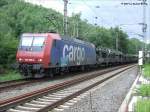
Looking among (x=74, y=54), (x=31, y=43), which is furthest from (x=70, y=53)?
(x=31, y=43)

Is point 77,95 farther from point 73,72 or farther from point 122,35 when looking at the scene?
point 122,35

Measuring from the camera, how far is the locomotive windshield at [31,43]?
27.8m

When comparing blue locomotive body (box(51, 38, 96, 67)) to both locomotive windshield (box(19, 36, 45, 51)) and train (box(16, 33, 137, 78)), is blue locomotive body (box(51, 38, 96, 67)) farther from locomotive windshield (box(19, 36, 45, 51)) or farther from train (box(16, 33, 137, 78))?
locomotive windshield (box(19, 36, 45, 51))

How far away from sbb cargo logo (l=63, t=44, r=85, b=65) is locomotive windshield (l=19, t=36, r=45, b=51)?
3.50m

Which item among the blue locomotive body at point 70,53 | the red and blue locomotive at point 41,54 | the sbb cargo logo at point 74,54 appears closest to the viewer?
the red and blue locomotive at point 41,54

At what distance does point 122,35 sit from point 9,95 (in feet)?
385

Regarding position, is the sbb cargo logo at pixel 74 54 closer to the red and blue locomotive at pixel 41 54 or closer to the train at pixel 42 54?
the train at pixel 42 54

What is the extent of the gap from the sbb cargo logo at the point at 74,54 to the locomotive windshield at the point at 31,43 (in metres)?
3.50

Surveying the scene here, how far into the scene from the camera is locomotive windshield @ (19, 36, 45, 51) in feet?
91.3

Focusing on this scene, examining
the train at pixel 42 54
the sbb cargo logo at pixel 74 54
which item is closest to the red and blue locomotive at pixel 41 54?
the train at pixel 42 54

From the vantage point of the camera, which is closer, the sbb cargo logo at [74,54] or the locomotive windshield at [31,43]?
the locomotive windshield at [31,43]

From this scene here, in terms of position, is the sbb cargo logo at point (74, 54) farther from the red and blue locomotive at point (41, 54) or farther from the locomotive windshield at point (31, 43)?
the locomotive windshield at point (31, 43)

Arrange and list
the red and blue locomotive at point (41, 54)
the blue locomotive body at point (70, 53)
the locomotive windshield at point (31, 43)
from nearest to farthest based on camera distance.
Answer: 1. the red and blue locomotive at point (41, 54)
2. the locomotive windshield at point (31, 43)
3. the blue locomotive body at point (70, 53)

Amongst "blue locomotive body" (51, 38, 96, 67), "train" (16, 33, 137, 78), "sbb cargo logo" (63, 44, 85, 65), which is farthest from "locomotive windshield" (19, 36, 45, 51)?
"sbb cargo logo" (63, 44, 85, 65)
